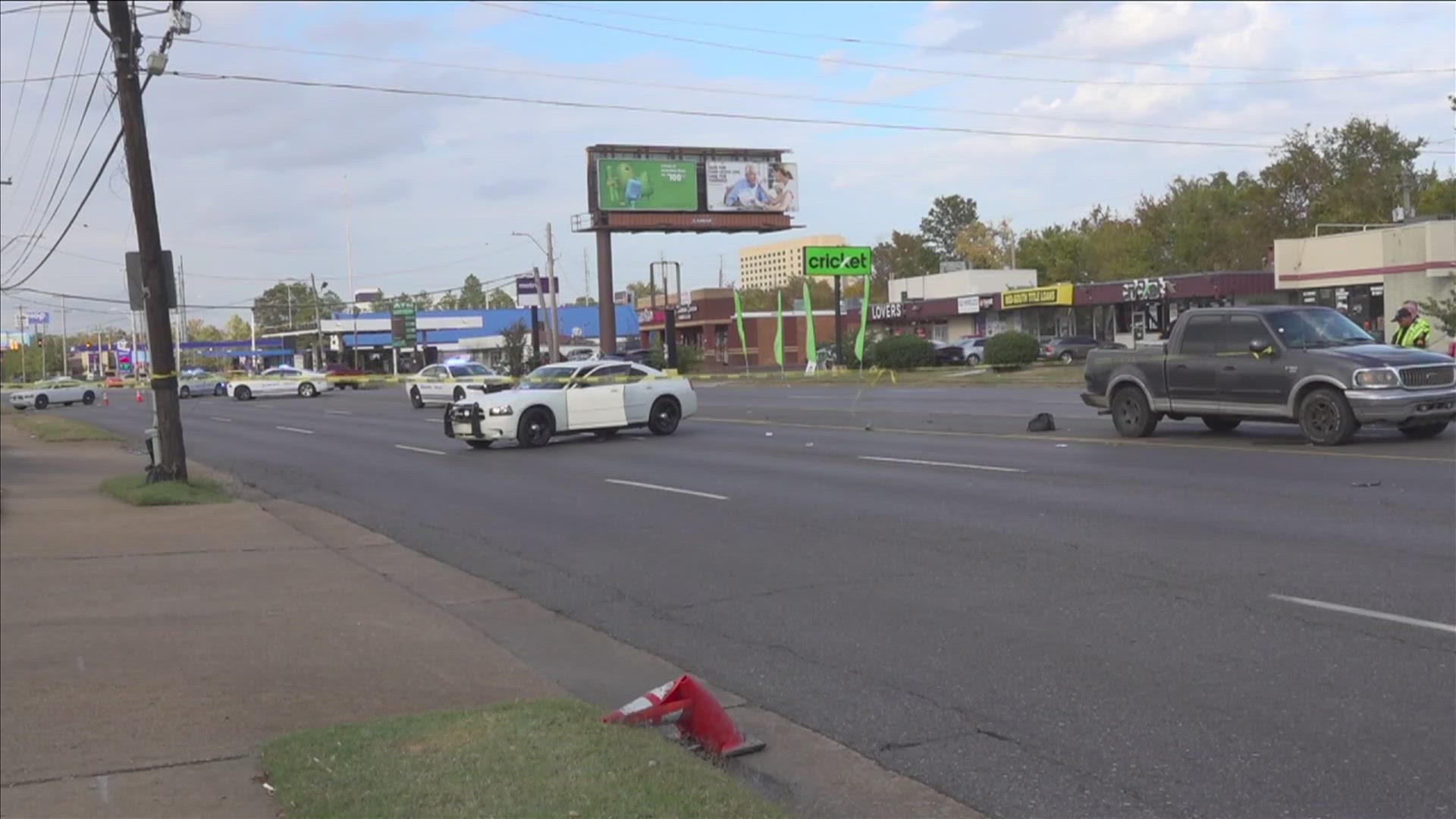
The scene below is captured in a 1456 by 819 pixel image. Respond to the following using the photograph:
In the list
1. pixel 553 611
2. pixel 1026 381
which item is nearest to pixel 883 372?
pixel 1026 381

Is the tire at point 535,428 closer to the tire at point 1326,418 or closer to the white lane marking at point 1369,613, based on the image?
the tire at point 1326,418

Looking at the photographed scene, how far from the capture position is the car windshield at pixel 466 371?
1778 inches

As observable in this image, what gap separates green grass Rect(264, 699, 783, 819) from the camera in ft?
17.0

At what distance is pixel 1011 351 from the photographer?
164 feet

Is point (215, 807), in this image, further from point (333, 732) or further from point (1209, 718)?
point (1209, 718)

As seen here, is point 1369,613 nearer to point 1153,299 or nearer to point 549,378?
point 549,378

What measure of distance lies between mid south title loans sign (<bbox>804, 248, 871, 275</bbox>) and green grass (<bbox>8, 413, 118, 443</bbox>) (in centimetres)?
3215

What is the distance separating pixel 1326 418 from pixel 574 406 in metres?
13.1

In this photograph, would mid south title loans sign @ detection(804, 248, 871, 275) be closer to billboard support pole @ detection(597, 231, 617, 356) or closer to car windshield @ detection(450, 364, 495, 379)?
billboard support pole @ detection(597, 231, 617, 356)

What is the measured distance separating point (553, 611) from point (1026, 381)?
31363 millimetres

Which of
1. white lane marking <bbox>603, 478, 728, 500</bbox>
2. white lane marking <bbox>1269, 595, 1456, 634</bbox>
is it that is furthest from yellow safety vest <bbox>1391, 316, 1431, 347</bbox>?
white lane marking <bbox>1269, 595, 1456, 634</bbox>

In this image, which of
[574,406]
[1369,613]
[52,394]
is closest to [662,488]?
[574,406]

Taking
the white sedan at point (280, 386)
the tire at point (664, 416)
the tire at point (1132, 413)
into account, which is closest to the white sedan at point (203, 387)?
the white sedan at point (280, 386)

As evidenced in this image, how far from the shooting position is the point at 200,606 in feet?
34.3
